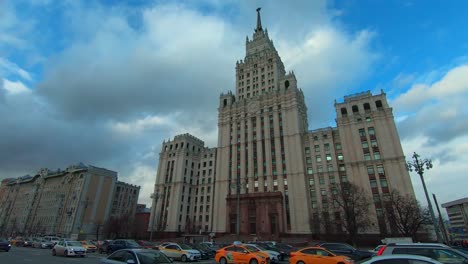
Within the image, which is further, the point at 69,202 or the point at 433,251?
the point at 69,202

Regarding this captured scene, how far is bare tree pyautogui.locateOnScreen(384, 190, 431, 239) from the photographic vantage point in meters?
43.1

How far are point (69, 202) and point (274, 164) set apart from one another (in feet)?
273

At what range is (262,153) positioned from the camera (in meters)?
73.8

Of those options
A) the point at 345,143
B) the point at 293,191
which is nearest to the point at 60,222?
the point at 293,191

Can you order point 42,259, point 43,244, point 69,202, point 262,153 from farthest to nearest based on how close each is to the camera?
point 69,202
point 262,153
point 43,244
point 42,259

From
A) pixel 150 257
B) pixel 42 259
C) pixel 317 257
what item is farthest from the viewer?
pixel 42 259

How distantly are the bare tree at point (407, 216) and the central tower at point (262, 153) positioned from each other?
19.2 meters

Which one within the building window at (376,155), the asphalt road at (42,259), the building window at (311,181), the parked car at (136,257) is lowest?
the asphalt road at (42,259)

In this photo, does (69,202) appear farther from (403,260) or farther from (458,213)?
(458,213)

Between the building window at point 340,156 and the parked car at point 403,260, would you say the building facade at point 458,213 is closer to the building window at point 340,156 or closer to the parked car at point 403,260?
the building window at point 340,156

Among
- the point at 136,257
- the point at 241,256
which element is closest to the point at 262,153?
the point at 241,256

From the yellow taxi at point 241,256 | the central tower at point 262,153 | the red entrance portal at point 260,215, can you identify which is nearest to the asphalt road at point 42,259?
the yellow taxi at point 241,256

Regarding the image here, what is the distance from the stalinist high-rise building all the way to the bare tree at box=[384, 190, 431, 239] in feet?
22.1

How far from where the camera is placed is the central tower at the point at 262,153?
63.5 m
